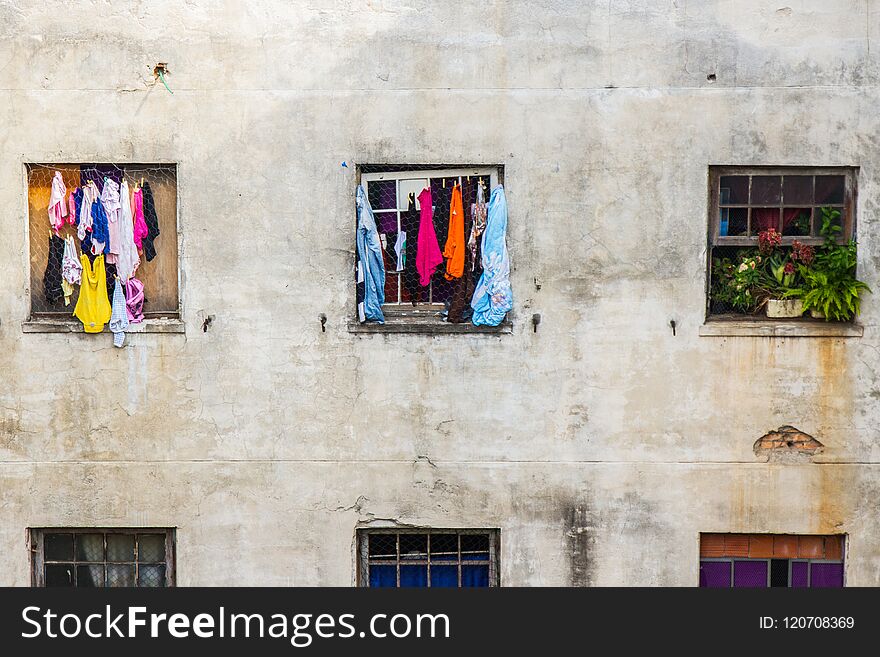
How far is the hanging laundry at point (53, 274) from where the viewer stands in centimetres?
730

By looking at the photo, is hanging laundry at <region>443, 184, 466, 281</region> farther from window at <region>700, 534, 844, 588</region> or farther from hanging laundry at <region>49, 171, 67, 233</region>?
hanging laundry at <region>49, 171, 67, 233</region>

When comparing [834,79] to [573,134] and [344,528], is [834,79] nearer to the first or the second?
[573,134]

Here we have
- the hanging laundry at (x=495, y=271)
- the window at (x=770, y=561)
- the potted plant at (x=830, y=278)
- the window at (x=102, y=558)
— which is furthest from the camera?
the window at (x=102, y=558)

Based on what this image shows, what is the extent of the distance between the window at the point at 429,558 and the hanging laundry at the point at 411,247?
1.95m

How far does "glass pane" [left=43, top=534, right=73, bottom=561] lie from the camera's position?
740 cm

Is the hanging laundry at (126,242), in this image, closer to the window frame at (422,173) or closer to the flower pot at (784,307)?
the window frame at (422,173)

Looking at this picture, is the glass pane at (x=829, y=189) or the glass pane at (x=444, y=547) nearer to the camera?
the glass pane at (x=829, y=189)

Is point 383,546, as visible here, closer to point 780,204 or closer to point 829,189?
point 780,204

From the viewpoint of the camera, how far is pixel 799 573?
7312 millimetres

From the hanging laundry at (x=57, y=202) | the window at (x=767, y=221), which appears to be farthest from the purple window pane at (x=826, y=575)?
the hanging laundry at (x=57, y=202)

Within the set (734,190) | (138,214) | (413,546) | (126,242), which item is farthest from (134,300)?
(734,190)

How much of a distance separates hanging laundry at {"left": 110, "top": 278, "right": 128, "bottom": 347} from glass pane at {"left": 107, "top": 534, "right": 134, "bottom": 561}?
5.30 feet

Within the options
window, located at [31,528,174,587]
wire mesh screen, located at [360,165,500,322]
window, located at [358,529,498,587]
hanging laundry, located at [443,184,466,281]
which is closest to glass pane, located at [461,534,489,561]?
window, located at [358,529,498,587]

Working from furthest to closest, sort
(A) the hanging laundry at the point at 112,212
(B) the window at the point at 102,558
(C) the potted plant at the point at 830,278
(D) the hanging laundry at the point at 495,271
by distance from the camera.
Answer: (B) the window at the point at 102,558 < (A) the hanging laundry at the point at 112,212 < (D) the hanging laundry at the point at 495,271 < (C) the potted plant at the point at 830,278
